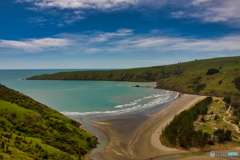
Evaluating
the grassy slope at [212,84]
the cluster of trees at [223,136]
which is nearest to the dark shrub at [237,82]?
the grassy slope at [212,84]

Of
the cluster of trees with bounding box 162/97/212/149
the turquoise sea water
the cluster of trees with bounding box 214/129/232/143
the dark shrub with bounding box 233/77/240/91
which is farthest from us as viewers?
the dark shrub with bounding box 233/77/240/91

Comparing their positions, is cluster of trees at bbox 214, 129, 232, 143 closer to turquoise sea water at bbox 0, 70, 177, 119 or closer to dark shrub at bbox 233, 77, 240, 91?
turquoise sea water at bbox 0, 70, 177, 119

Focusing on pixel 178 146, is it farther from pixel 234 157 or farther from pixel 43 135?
pixel 43 135

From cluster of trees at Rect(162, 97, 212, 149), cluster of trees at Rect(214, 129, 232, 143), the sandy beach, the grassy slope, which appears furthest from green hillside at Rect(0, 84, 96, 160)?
the grassy slope

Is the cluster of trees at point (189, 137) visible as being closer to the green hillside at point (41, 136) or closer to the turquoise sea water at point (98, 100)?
the green hillside at point (41, 136)

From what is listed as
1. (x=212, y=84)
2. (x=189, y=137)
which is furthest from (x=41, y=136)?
(x=212, y=84)

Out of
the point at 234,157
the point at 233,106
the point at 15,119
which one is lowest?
the point at 234,157

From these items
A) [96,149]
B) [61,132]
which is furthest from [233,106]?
[61,132]

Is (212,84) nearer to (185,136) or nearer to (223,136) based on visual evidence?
(223,136)
